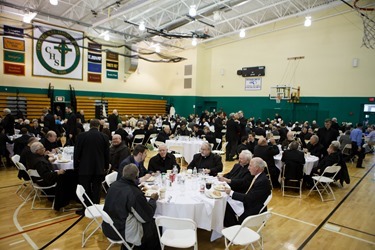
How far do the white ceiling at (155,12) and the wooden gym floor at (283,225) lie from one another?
9.90 metres

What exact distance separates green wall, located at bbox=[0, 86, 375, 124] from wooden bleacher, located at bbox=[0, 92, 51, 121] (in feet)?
0.96

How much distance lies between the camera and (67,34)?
648 inches

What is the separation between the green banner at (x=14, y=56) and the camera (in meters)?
14.3

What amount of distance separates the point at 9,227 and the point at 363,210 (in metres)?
7.40

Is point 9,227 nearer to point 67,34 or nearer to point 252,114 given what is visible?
point 67,34

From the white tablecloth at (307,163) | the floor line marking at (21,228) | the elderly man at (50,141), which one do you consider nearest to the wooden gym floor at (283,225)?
the floor line marking at (21,228)

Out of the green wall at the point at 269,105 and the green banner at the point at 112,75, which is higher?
the green banner at the point at 112,75

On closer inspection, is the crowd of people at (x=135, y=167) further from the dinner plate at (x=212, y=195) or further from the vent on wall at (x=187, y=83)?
the vent on wall at (x=187, y=83)

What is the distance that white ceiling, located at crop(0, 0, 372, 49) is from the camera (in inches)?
519

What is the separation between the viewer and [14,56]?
14.6m

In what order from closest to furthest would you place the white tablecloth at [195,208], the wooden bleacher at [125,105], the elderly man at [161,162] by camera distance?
the white tablecloth at [195,208], the elderly man at [161,162], the wooden bleacher at [125,105]

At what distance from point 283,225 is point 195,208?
2334 mm

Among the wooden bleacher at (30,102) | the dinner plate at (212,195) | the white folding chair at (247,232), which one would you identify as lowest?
the white folding chair at (247,232)

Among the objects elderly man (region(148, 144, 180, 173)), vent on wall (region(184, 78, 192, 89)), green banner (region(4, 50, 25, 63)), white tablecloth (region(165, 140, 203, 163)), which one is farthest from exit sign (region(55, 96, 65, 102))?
elderly man (region(148, 144, 180, 173))
